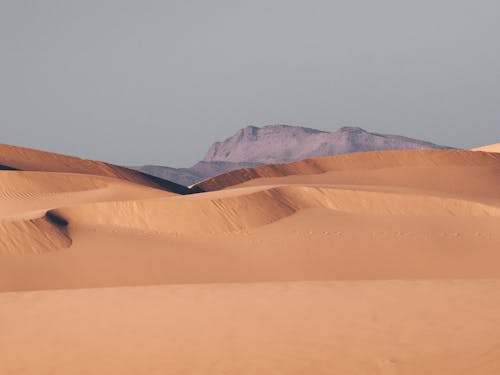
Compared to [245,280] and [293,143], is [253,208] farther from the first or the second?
[293,143]

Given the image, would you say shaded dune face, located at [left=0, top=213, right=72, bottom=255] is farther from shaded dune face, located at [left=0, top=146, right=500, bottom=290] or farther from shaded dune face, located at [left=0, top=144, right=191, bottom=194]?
shaded dune face, located at [left=0, top=144, right=191, bottom=194]

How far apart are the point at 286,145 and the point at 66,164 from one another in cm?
13871

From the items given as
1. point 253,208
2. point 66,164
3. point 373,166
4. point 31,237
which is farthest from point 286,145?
point 31,237

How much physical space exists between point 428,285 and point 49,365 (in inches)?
243

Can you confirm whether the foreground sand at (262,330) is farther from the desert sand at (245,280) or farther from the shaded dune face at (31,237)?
the shaded dune face at (31,237)

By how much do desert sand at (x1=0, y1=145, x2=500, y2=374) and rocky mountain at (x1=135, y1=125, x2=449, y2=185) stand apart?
107495mm

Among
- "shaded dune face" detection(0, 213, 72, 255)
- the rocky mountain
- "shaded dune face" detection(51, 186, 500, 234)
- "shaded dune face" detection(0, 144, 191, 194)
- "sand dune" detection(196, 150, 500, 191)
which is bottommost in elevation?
"shaded dune face" detection(0, 213, 72, 255)

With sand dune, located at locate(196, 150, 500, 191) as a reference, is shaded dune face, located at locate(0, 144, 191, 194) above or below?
below

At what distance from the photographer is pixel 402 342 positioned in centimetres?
699

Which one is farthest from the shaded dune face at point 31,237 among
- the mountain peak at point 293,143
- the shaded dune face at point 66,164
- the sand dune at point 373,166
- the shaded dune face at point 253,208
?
the mountain peak at point 293,143

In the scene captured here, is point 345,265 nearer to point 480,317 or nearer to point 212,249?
point 212,249

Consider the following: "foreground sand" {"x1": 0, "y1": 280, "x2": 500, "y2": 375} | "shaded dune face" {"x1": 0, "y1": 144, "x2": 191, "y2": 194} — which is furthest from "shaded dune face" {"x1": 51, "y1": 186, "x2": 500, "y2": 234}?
"shaded dune face" {"x1": 0, "y1": 144, "x2": 191, "y2": 194}

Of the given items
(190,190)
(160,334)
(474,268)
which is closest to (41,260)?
(160,334)

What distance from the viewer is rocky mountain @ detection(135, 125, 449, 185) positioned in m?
151
